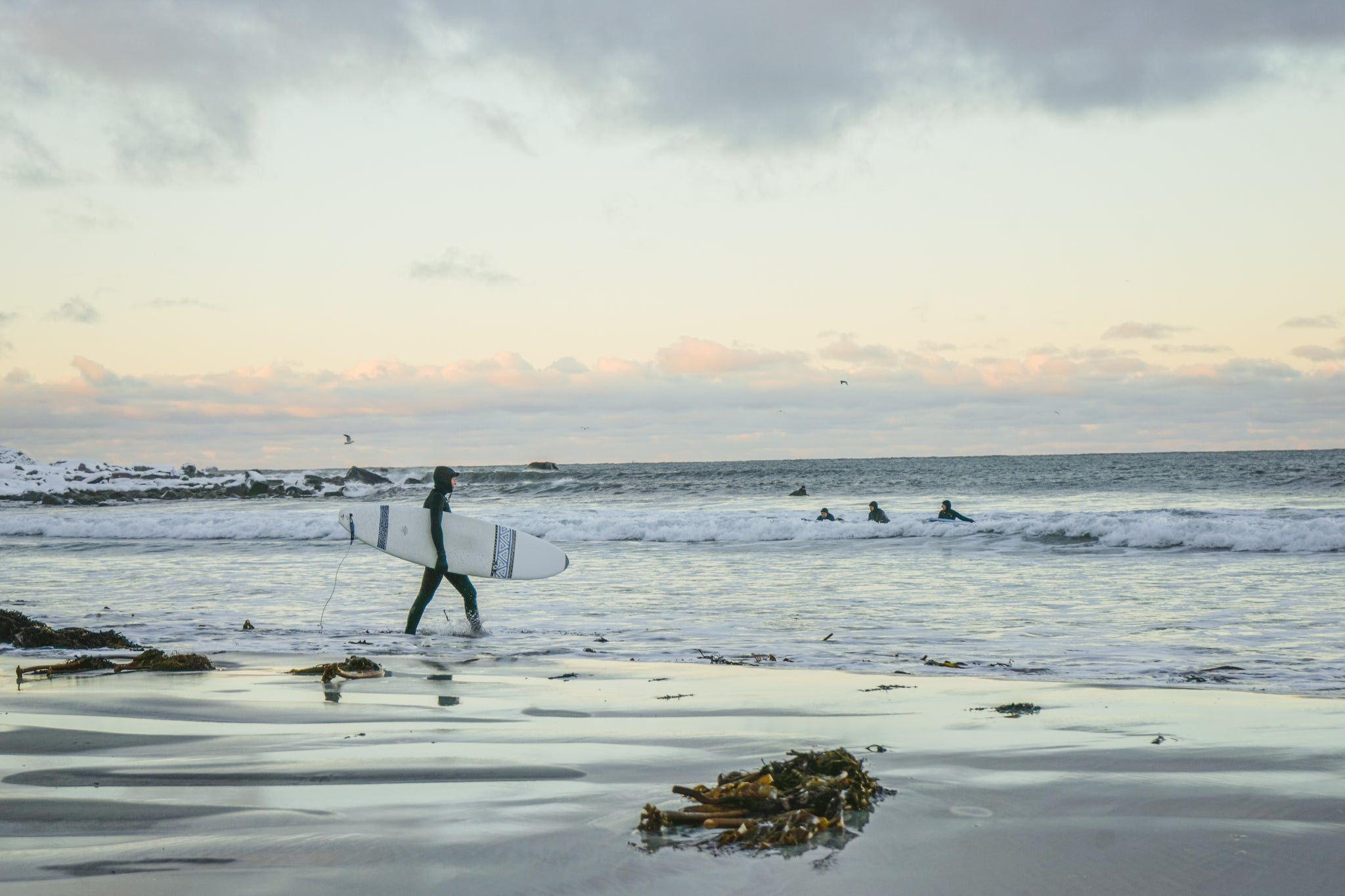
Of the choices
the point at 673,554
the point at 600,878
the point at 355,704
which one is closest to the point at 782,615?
the point at 355,704

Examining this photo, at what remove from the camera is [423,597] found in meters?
10.2

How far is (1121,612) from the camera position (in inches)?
422

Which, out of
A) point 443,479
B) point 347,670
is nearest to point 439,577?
point 443,479

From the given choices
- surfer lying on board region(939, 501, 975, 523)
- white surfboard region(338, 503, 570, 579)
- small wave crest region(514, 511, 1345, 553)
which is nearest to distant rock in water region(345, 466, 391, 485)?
small wave crest region(514, 511, 1345, 553)

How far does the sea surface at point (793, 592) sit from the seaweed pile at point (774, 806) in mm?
3733

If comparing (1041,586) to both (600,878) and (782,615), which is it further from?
(600,878)

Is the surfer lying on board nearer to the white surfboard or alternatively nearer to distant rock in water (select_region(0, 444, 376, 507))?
the white surfboard

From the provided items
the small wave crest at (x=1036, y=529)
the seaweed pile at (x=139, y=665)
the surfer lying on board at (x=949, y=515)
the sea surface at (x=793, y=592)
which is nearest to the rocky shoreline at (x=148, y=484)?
the sea surface at (x=793, y=592)

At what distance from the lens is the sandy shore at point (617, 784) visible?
10.5ft

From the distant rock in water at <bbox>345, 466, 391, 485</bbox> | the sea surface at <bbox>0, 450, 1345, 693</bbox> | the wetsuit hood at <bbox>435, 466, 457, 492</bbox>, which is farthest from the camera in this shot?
the distant rock in water at <bbox>345, 466, 391, 485</bbox>

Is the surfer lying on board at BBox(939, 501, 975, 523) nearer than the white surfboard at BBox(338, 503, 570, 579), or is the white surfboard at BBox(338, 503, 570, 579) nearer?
the white surfboard at BBox(338, 503, 570, 579)

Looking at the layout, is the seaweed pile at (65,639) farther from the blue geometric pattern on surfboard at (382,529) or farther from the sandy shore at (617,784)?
the blue geometric pattern on surfboard at (382,529)

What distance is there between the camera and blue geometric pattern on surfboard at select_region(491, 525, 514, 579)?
40.5ft

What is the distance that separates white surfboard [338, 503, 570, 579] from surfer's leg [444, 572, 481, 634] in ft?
3.21
